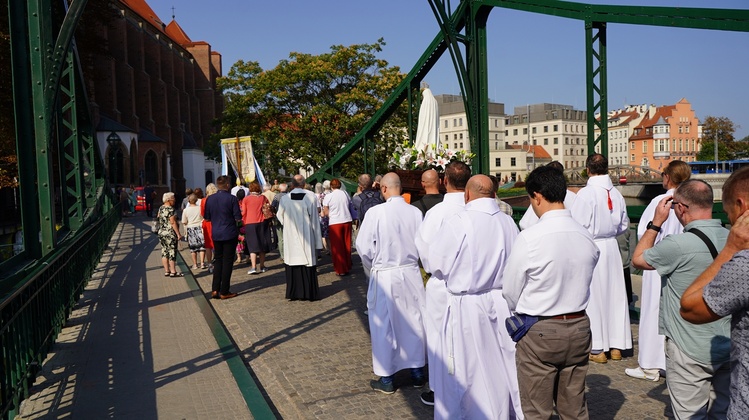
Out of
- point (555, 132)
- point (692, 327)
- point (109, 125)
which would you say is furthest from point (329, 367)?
point (555, 132)

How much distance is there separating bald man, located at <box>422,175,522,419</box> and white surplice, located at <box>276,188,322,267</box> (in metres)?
5.35

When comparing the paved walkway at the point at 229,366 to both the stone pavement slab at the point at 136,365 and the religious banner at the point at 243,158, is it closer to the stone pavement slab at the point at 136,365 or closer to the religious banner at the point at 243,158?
the stone pavement slab at the point at 136,365

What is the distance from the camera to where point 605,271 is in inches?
245

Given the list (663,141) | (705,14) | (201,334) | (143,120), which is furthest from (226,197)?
(663,141)

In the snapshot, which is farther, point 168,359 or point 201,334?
point 201,334

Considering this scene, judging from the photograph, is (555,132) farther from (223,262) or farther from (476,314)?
(476,314)

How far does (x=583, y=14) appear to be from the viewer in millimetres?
8672

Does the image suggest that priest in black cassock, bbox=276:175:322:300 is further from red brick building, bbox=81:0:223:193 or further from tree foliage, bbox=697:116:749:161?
tree foliage, bbox=697:116:749:161

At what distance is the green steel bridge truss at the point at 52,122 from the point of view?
16.1 feet

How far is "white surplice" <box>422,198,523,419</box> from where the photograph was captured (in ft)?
13.9

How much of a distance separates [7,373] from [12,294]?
530mm

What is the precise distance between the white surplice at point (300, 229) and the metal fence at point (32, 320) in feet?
9.56

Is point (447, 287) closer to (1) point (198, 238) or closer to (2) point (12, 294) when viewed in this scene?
(2) point (12, 294)

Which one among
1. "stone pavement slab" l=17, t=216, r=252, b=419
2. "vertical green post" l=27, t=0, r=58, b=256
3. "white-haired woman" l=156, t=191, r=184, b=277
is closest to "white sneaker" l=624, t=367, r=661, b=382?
"stone pavement slab" l=17, t=216, r=252, b=419
